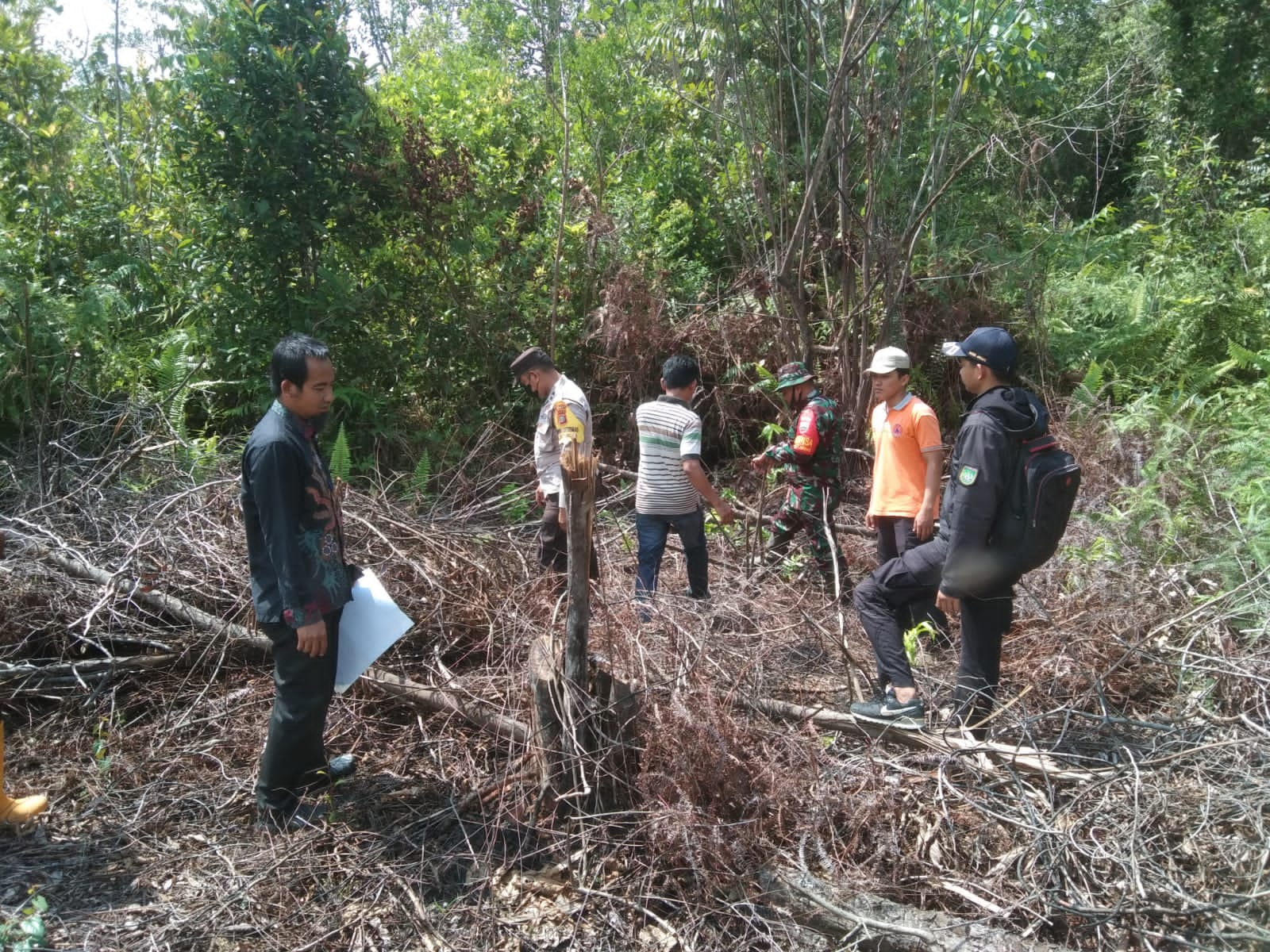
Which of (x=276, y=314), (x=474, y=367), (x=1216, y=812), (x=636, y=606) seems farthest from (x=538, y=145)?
(x=1216, y=812)

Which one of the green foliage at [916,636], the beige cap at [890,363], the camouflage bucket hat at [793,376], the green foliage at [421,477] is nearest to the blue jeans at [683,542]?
the camouflage bucket hat at [793,376]

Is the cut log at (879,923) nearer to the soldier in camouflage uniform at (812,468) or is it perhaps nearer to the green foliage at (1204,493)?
the green foliage at (1204,493)

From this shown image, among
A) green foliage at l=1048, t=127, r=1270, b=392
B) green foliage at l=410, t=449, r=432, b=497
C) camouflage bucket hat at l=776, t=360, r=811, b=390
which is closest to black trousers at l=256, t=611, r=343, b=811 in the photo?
green foliage at l=410, t=449, r=432, b=497

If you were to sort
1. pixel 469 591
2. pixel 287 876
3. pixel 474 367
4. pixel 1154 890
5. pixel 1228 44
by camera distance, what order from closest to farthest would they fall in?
pixel 1154 890 < pixel 287 876 < pixel 469 591 < pixel 474 367 < pixel 1228 44

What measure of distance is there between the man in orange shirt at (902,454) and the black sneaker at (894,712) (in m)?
1.15

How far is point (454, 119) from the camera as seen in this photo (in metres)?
9.45

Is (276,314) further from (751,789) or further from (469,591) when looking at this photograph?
(751,789)

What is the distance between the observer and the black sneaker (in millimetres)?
3963

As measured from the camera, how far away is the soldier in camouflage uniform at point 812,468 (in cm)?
582

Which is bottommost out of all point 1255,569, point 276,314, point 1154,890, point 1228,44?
point 1154,890

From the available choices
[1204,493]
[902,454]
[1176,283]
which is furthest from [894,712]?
[1176,283]

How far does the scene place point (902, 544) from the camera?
5.32 meters

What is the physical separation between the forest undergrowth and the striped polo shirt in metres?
0.51

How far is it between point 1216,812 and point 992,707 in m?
1.00
